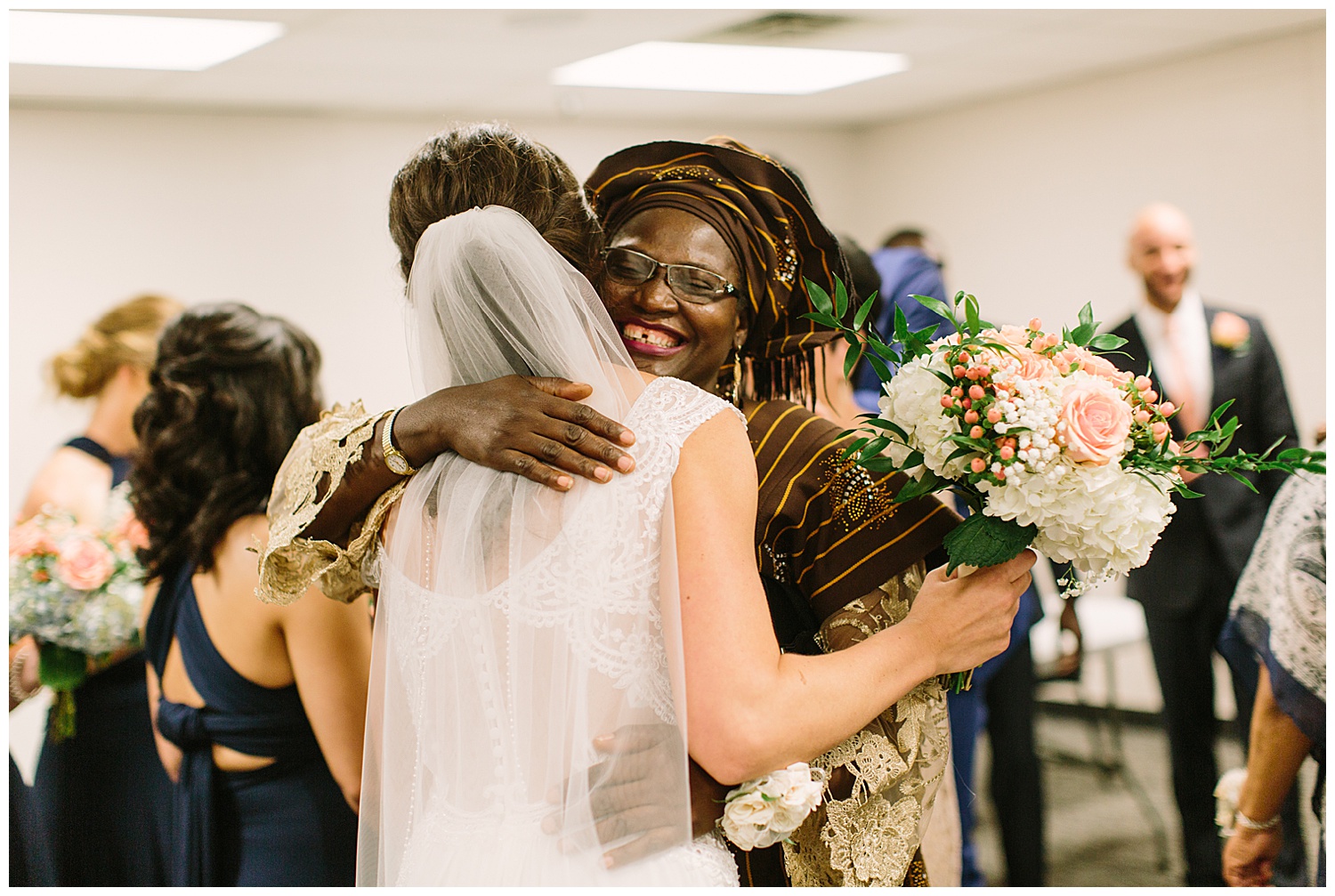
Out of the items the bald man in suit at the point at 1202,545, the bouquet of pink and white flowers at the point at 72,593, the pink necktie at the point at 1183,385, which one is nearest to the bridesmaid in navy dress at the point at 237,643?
the bouquet of pink and white flowers at the point at 72,593

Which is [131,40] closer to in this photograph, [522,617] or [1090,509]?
[522,617]

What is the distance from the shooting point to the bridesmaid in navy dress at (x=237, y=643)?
2.29 metres

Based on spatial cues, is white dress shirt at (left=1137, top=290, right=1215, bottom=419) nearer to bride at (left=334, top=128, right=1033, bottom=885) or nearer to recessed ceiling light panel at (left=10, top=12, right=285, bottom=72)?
bride at (left=334, top=128, right=1033, bottom=885)

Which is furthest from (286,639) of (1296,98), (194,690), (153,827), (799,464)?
(1296,98)

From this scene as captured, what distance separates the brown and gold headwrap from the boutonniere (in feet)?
8.85

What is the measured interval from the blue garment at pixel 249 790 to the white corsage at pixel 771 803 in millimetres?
1242

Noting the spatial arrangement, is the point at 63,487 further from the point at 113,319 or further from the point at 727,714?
the point at 727,714

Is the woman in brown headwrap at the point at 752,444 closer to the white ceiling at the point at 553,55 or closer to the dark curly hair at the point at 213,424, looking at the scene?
the dark curly hair at the point at 213,424

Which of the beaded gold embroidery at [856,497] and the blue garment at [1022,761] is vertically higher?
the beaded gold embroidery at [856,497]

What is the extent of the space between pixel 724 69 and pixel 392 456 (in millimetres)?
5310

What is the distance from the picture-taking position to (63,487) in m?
3.66

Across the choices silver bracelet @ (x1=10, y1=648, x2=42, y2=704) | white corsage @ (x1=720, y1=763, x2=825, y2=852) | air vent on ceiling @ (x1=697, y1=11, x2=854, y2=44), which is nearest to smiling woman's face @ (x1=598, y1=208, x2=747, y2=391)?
white corsage @ (x1=720, y1=763, x2=825, y2=852)

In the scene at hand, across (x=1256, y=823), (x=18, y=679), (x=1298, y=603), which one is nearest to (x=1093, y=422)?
(x=1298, y=603)

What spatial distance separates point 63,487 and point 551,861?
2.87m
